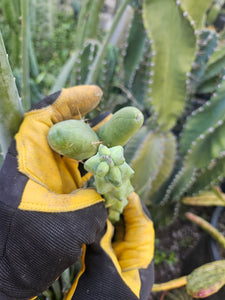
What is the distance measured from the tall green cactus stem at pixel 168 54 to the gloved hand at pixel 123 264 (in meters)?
0.39

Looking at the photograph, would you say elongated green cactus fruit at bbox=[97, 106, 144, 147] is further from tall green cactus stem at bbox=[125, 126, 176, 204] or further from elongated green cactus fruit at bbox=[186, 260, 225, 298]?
elongated green cactus fruit at bbox=[186, 260, 225, 298]

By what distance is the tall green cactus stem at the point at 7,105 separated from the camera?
41cm

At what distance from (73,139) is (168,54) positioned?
0.54 metres

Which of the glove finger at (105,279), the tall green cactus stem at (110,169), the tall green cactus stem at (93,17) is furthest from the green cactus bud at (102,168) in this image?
the tall green cactus stem at (93,17)

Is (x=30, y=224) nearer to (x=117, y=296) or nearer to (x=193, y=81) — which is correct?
(x=117, y=296)

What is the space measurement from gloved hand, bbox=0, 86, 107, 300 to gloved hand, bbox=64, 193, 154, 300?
119 mm

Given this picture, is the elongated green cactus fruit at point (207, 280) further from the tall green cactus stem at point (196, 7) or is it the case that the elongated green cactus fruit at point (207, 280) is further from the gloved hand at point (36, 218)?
the tall green cactus stem at point (196, 7)

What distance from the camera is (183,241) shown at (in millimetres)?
1146

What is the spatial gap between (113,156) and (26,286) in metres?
0.27

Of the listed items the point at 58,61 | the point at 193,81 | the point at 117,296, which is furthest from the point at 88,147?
the point at 58,61

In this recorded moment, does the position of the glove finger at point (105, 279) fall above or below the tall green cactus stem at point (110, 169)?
below

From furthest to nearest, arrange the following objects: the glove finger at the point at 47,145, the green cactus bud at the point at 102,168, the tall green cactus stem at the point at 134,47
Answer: the tall green cactus stem at the point at 134,47
the glove finger at the point at 47,145
the green cactus bud at the point at 102,168

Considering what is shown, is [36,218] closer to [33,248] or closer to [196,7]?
[33,248]

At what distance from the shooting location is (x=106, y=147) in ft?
1.29
